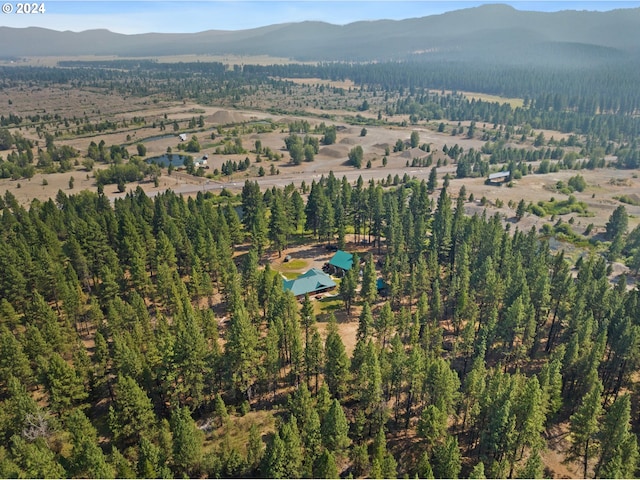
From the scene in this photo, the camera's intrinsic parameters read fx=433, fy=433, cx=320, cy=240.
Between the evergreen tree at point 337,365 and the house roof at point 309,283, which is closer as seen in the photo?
the evergreen tree at point 337,365

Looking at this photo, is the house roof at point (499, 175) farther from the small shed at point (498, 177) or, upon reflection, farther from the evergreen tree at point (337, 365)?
the evergreen tree at point (337, 365)

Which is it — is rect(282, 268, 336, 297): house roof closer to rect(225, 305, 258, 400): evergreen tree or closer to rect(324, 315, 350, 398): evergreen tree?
rect(225, 305, 258, 400): evergreen tree

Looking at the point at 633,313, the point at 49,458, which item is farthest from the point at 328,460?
the point at 633,313

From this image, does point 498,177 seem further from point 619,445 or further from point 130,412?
point 130,412

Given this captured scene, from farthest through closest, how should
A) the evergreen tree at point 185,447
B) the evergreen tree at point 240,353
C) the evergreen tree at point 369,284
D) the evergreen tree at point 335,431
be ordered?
the evergreen tree at point 369,284
the evergreen tree at point 240,353
the evergreen tree at point 335,431
the evergreen tree at point 185,447

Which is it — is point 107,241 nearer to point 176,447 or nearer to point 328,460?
point 176,447

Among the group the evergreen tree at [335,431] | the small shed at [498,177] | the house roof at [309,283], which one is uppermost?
the small shed at [498,177]

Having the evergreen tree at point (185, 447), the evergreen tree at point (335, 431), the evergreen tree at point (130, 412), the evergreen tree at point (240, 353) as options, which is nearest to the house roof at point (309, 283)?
the evergreen tree at point (240, 353)

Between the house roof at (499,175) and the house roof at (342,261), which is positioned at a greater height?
the house roof at (499,175)
